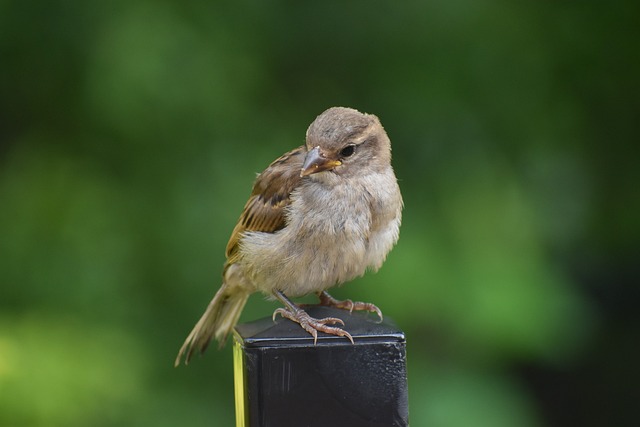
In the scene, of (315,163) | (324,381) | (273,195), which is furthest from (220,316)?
(324,381)

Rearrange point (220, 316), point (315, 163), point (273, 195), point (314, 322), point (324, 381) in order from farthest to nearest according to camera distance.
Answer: point (220, 316) → point (273, 195) → point (315, 163) → point (314, 322) → point (324, 381)

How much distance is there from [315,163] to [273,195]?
0.96 ft

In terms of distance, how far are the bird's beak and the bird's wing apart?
0.58 feet

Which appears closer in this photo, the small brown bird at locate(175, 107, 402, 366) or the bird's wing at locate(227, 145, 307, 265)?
the small brown bird at locate(175, 107, 402, 366)

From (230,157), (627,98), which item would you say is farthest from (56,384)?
(627,98)

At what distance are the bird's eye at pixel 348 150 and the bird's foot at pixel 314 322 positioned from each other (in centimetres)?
67

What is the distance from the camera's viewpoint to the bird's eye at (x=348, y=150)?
3.02m

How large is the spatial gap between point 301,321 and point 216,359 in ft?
7.70

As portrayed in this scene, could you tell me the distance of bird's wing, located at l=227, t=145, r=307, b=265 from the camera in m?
3.09

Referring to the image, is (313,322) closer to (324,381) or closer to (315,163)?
(324,381)

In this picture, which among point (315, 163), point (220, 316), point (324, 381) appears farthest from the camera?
point (220, 316)

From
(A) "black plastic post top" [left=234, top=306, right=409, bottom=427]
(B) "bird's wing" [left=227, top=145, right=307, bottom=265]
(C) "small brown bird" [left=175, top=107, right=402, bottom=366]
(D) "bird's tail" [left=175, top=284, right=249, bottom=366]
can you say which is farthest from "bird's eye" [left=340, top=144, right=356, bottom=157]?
(A) "black plastic post top" [left=234, top=306, right=409, bottom=427]

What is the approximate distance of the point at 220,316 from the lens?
3338mm

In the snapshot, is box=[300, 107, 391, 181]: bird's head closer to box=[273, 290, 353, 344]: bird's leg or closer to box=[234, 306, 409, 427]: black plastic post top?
box=[273, 290, 353, 344]: bird's leg
